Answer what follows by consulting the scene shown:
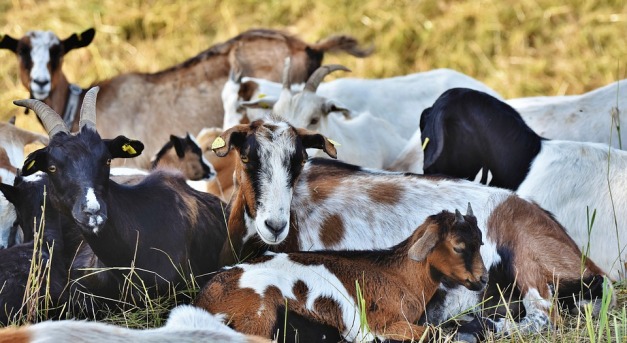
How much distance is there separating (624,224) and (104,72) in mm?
8049

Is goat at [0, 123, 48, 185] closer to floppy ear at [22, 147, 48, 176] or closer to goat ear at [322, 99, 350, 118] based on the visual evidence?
floppy ear at [22, 147, 48, 176]

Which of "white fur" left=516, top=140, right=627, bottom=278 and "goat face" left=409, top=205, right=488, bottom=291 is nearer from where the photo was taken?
"goat face" left=409, top=205, right=488, bottom=291

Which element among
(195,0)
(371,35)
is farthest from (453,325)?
(195,0)

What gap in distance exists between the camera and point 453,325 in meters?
5.41

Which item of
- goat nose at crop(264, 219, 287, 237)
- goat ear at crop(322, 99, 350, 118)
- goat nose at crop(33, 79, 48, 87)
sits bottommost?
goat nose at crop(264, 219, 287, 237)

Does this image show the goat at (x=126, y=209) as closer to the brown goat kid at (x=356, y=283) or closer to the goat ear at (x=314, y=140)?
the brown goat kid at (x=356, y=283)

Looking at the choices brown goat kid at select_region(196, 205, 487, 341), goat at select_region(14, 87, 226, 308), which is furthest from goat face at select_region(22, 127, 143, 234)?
brown goat kid at select_region(196, 205, 487, 341)

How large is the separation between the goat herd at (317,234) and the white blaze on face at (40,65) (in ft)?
4.83

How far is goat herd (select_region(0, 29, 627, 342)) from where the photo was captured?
196 inches

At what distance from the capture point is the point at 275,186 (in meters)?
5.41

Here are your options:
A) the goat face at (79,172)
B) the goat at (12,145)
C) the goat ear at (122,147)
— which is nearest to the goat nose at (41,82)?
the goat at (12,145)

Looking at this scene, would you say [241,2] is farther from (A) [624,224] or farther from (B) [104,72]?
(A) [624,224]

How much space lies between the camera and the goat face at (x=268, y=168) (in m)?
5.30

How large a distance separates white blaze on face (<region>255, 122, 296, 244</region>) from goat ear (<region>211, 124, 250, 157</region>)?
11cm
